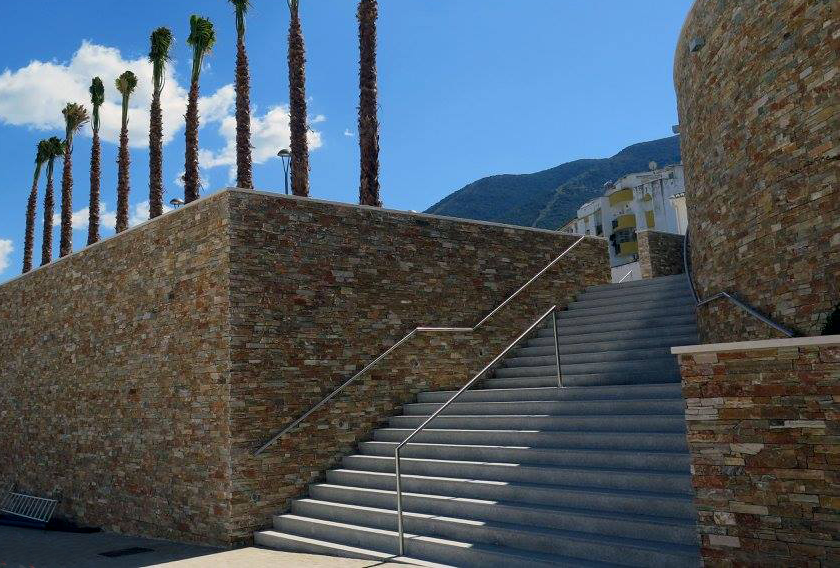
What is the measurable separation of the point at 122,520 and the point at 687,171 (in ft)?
30.0

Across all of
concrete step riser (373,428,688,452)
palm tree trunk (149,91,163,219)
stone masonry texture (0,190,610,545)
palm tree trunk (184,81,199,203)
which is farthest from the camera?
palm tree trunk (149,91,163,219)

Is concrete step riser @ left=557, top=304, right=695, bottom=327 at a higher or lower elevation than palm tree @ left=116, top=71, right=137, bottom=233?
lower

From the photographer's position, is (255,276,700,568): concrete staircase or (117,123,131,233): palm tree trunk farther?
(117,123,131,233): palm tree trunk

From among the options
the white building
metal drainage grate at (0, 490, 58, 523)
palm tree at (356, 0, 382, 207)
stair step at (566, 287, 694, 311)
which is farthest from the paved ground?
the white building

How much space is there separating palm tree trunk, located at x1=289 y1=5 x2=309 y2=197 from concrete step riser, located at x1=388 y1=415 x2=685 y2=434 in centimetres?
635

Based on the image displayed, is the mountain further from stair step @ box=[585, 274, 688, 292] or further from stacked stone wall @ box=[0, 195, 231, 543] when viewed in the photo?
stacked stone wall @ box=[0, 195, 231, 543]

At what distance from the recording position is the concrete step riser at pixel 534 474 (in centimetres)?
547

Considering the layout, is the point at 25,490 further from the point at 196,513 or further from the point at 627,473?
the point at 627,473

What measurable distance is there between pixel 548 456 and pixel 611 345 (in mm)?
3088

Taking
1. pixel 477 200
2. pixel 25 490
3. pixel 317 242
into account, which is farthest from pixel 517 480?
pixel 477 200

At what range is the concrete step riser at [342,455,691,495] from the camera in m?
5.47

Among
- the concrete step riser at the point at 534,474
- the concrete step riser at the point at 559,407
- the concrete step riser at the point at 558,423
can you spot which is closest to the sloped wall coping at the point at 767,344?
the concrete step riser at the point at 534,474

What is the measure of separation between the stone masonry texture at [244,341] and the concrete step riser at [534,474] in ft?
2.57

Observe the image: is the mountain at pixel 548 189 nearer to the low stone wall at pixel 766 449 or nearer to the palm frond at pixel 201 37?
→ the palm frond at pixel 201 37
